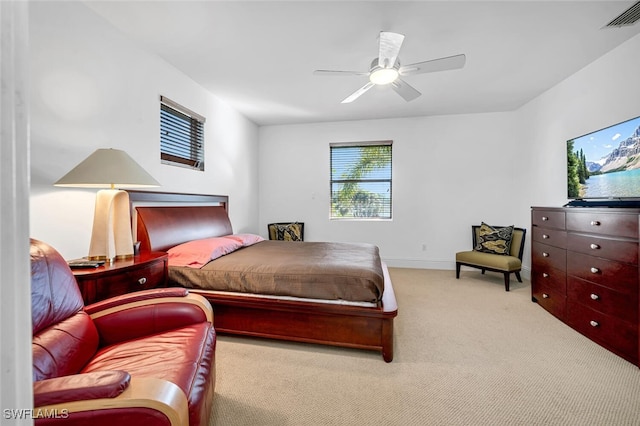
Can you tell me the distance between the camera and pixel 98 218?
6.15 ft

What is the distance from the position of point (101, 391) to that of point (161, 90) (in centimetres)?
288

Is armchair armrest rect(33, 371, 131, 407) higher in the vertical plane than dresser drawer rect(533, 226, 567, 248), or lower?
lower

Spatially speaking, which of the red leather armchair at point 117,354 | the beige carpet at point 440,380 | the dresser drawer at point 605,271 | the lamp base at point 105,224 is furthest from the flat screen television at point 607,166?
the lamp base at point 105,224

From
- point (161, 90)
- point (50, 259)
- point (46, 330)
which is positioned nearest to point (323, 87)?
point (161, 90)

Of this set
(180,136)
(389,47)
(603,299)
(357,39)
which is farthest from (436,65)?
(180,136)

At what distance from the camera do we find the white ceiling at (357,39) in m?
2.08

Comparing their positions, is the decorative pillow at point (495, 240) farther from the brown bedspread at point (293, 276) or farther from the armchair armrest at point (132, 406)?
the armchair armrest at point (132, 406)

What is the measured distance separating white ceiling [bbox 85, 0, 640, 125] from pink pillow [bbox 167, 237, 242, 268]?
1.91 meters

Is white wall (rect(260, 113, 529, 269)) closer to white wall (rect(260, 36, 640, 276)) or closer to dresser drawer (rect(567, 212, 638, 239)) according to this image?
white wall (rect(260, 36, 640, 276))

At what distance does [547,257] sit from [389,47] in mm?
2746

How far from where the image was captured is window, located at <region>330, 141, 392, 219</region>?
4.98 meters

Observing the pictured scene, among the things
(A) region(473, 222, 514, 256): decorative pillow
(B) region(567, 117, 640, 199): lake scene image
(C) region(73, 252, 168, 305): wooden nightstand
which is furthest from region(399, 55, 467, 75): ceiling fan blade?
(A) region(473, 222, 514, 256): decorative pillow

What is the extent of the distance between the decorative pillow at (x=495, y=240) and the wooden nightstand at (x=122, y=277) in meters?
4.19

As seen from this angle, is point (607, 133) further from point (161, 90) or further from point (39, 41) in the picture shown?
point (39, 41)
